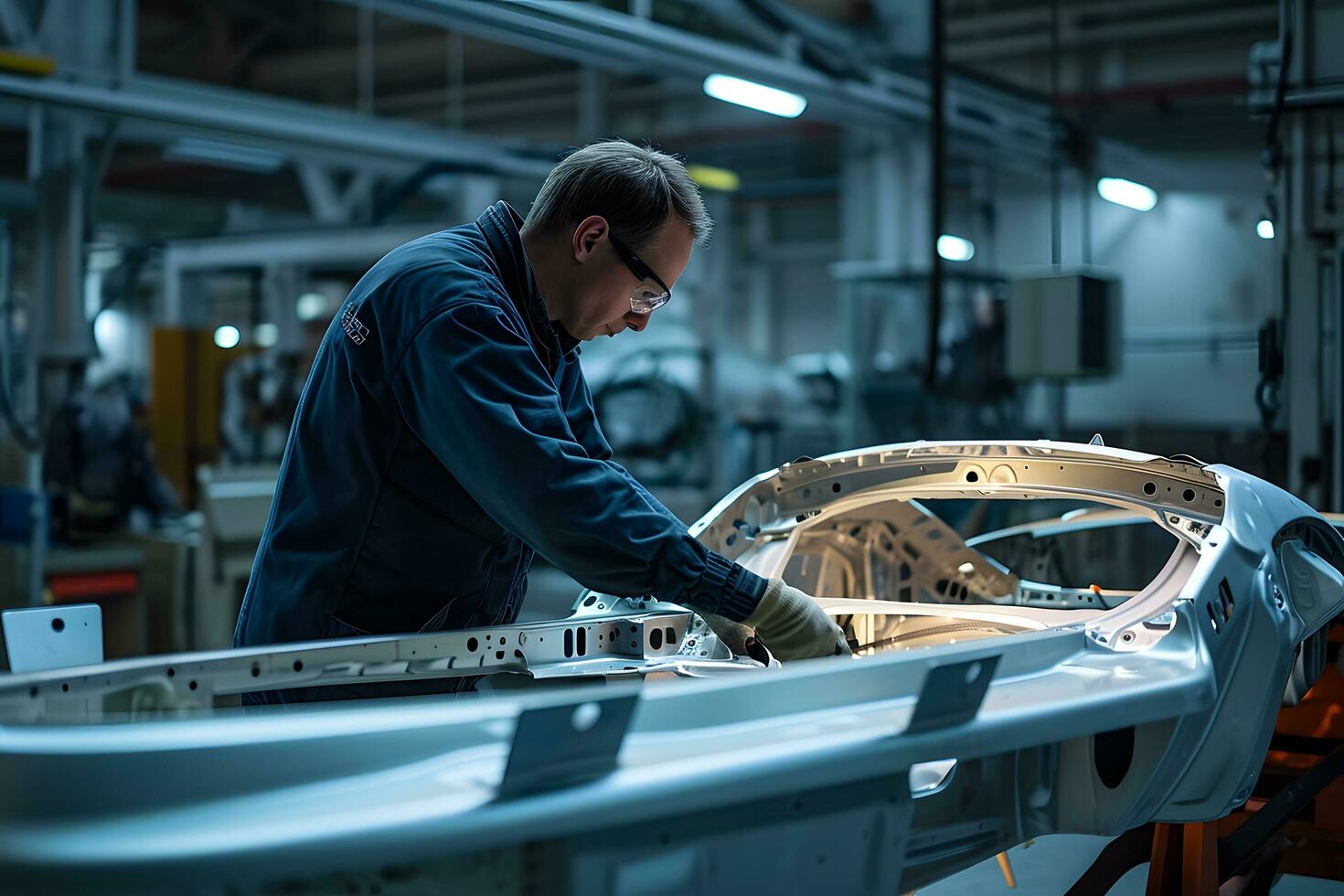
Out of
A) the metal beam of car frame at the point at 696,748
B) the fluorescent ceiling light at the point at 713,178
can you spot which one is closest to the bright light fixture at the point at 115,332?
the fluorescent ceiling light at the point at 713,178

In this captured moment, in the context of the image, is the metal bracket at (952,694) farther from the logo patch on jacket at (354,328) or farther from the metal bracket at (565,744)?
the logo patch on jacket at (354,328)

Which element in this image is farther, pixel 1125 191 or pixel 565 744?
pixel 1125 191

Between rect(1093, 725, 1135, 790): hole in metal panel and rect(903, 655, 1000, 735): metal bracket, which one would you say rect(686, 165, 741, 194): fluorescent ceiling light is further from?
rect(903, 655, 1000, 735): metal bracket

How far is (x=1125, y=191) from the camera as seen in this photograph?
922 cm

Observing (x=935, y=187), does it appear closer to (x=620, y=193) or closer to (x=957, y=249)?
(x=620, y=193)

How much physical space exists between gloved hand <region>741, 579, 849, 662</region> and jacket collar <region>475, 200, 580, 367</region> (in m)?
0.56

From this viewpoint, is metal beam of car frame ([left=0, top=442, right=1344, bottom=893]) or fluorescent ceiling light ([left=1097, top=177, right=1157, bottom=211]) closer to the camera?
metal beam of car frame ([left=0, top=442, right=1344, bottom=893])

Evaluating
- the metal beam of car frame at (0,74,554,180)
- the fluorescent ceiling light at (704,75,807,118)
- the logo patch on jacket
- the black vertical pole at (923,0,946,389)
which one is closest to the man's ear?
the logo patch on jacket

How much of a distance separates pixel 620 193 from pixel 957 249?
382 inches

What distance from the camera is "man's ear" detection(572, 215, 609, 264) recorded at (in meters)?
1.90

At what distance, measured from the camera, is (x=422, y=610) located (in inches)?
76.7

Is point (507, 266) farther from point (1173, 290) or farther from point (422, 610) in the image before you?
point (1173, 290)

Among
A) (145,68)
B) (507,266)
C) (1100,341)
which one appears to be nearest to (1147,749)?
(507,266)

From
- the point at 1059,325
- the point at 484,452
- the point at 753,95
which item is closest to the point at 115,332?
the point at 753,95
